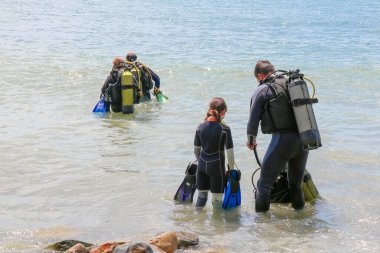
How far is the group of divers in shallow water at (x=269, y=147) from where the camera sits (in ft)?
23.0

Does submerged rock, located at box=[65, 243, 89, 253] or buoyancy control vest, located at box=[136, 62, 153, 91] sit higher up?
buoyancy control vest, located at box=[136, 62, 153, 91]

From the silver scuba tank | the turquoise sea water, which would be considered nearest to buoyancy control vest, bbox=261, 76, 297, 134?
the silver scuba tank

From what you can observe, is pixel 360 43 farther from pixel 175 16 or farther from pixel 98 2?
pixel 98 2

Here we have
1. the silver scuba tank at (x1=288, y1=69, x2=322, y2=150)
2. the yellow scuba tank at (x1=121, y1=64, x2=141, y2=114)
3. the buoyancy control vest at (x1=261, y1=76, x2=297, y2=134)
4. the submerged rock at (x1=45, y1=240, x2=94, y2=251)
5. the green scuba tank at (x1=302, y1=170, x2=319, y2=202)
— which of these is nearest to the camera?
the submerged rock at (x1=45, y1=240, x2=94, y2=251)

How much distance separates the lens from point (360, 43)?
26969 mm

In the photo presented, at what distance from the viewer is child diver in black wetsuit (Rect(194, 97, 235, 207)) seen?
23.8ft

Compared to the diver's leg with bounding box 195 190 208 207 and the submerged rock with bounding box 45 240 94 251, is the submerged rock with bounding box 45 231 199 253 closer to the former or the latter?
the submerged rock with bounding box 45 240 94 251

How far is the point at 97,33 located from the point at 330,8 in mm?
22876

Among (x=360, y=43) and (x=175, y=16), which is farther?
(x=175, y=16)

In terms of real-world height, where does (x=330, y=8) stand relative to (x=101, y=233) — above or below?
above

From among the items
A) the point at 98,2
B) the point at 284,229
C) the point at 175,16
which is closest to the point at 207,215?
the point at 284,229

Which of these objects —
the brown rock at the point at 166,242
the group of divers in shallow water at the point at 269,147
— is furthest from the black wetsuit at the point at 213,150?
the brown rock at the point at 166,242

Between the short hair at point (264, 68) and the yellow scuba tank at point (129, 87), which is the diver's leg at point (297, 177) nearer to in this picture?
the short hair at point (264, 68)

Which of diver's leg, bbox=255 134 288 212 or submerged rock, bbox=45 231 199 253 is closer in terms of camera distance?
submerged rock, bbox=45 231 199 253
